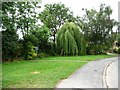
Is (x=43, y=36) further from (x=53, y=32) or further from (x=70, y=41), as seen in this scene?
(x=53, y=32)

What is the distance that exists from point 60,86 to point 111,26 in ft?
103

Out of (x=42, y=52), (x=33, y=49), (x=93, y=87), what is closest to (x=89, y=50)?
(x=42, y=52)

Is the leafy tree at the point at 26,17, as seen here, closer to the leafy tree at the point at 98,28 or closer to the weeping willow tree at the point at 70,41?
the weeping willow tree at the point at 70,41

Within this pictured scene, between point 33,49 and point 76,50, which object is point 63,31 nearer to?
point 76,50

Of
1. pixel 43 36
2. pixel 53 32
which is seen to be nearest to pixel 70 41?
pixel 43 36

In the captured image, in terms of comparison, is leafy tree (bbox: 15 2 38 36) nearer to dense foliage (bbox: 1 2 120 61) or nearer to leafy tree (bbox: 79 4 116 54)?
dense foliage (bbox: 1 2 120 61)

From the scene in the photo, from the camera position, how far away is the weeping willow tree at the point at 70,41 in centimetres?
3372


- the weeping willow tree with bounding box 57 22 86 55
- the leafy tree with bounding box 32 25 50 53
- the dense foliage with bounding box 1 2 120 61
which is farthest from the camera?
the weeping willow tree with bounding box 57 22 86 55

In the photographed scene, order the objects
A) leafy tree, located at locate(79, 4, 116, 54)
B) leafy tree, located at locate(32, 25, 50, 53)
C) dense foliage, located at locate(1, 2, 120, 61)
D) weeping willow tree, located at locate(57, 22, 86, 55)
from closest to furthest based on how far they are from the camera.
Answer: dense foliage, located at locate(1, 2, 120, 61) → leafy tree, located at locate(32, 25, 50, 53) → weeping willow tree, located at locate(57, 22, 86, 55) → leafy tree, located at locate(79, 4, 116, 54)

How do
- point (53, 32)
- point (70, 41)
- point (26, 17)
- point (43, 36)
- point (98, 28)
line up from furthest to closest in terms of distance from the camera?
point (53, 32) → point (98, 28) → point (70, 41) → point (43, 36) → point (26, 17)

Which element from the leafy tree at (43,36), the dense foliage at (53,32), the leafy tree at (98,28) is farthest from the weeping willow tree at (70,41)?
the leafy tree at (98,28)

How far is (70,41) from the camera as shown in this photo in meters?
33.7

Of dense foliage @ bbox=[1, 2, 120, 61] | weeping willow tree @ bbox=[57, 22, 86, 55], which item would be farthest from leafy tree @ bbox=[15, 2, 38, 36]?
weeping willow tree @ bbox=[57, 22, 86, 55]

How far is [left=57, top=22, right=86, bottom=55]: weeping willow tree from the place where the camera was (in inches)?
1328
